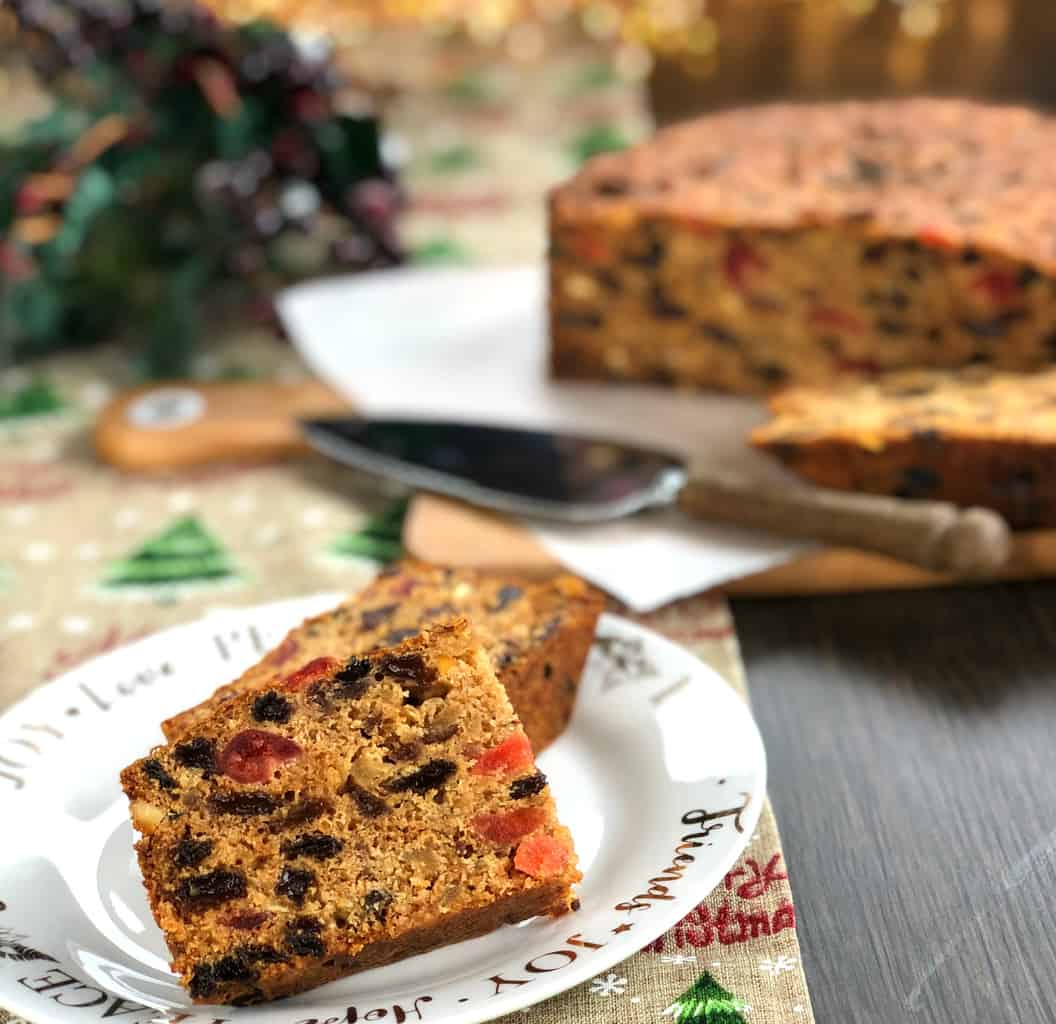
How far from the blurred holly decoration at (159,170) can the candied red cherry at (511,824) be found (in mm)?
2433

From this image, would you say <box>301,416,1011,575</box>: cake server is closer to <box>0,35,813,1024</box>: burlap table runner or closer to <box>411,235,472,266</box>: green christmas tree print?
<box>0,35,813,1024</box>: burlap table runner

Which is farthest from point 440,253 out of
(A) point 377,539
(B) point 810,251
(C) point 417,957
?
(C) point 417,957

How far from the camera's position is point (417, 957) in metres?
1.94

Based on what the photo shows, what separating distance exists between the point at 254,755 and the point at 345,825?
0.50 feet

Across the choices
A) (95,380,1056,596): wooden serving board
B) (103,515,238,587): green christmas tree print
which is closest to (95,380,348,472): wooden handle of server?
(95,380,1056,596): wooden serving board

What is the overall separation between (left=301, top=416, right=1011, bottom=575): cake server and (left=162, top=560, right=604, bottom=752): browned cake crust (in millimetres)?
601

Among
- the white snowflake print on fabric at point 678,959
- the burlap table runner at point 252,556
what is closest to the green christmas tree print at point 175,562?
the burlap table runner at point 252,556

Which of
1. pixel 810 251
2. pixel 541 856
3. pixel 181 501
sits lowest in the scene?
pixel 181 501

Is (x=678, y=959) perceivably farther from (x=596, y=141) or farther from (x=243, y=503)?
(x=596, y=141)

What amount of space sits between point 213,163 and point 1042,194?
2.19 m

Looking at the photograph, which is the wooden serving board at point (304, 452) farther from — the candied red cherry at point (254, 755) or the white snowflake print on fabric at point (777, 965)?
the white snowflake print on fabric at point (777, 965)

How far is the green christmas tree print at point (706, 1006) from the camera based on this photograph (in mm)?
1932

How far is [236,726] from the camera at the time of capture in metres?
1.95

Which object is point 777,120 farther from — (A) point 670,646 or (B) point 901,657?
(A) point 670,646
